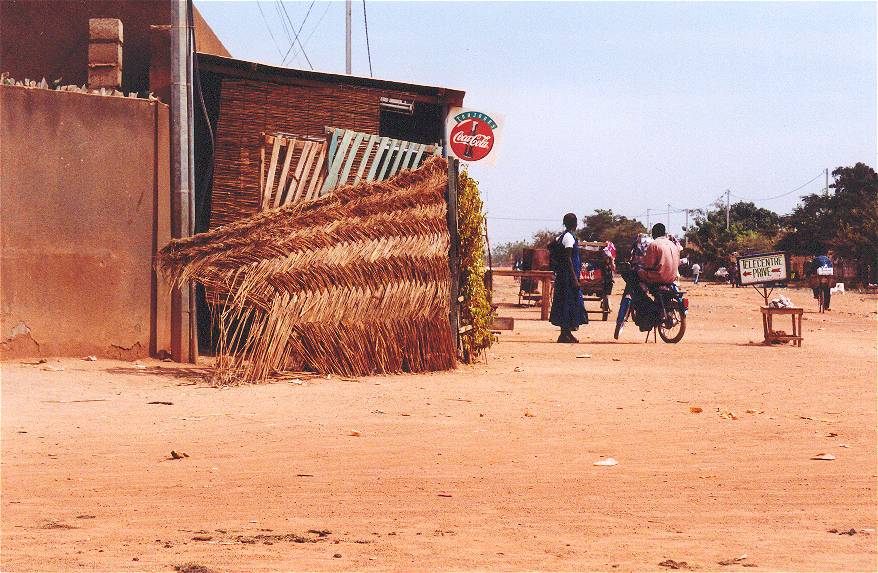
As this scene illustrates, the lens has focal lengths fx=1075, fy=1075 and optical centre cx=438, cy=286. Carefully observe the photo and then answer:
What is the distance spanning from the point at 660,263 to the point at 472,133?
334cm

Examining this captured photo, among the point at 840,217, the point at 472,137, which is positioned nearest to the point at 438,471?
the point at 472,137

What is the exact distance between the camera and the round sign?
1558cm

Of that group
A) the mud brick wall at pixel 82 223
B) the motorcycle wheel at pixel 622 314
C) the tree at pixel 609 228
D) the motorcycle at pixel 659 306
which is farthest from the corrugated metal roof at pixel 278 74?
the tree at pixel 609 228

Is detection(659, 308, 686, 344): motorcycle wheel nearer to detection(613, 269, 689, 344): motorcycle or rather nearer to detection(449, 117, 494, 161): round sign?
detection(613, 269, 689, 344): motorcycle

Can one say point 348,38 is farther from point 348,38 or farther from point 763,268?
point 763,268

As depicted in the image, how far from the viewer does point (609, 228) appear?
88.0 metres

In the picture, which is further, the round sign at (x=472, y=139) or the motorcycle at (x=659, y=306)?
the motorcycle at (x=659, y=306)

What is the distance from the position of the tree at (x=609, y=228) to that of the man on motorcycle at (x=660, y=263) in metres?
64.3

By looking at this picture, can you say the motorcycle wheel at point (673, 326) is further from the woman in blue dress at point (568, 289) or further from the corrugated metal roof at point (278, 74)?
the corrugated metal roof at point (278, 74)

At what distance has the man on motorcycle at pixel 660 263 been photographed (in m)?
15.7

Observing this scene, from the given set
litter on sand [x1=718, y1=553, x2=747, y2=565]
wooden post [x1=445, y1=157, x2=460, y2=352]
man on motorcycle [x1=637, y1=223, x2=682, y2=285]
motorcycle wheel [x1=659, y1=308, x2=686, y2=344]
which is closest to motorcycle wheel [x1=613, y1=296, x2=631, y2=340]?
motorcycle wheel [x1=659, y1=308, x2=686, y2=344]

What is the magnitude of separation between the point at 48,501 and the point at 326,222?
5.51m

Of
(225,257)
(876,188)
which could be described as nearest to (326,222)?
(225,257)

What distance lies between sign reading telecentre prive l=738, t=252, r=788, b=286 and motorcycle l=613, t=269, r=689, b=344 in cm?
155
